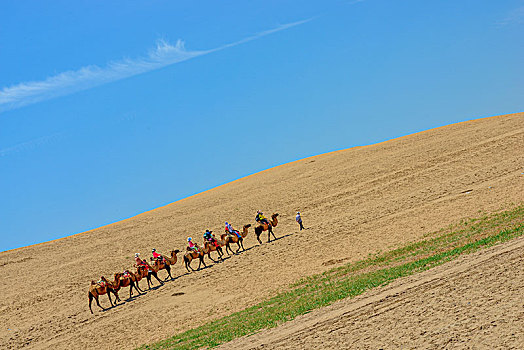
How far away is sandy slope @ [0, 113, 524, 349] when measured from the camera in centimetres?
2250

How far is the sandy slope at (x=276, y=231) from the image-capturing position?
22.5 metres

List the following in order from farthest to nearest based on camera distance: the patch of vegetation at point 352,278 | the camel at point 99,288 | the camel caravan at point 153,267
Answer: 1. the camel caravan at point 153,267
2. the camel at point 99,288
3. the patch of vegetation at point 352,278

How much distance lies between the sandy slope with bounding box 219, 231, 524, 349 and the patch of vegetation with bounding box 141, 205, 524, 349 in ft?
2.50

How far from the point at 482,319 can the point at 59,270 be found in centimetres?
3344

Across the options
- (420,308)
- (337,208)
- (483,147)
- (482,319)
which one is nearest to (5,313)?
(337,208)

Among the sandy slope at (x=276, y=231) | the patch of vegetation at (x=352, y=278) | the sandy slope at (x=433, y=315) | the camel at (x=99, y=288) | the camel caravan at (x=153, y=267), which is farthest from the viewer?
the camel caravan at (x=153, y=267)

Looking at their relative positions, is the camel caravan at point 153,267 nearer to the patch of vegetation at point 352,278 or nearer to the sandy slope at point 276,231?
the sandy slope at point 276,231

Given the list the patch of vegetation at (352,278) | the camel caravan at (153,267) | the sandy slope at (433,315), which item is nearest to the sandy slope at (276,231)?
the camel caravan at (153,267)

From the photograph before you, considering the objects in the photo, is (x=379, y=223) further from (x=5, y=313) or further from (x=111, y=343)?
(x=5, y=313)

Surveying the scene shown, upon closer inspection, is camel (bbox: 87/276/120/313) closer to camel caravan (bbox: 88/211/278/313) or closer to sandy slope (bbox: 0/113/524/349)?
camel caravan (bbox: 88/211/278/313)

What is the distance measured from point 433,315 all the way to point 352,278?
249 inches

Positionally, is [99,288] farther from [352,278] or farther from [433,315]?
[433,315]

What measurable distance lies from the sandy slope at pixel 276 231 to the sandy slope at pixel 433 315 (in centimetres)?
632

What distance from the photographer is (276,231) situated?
34.3 metres
